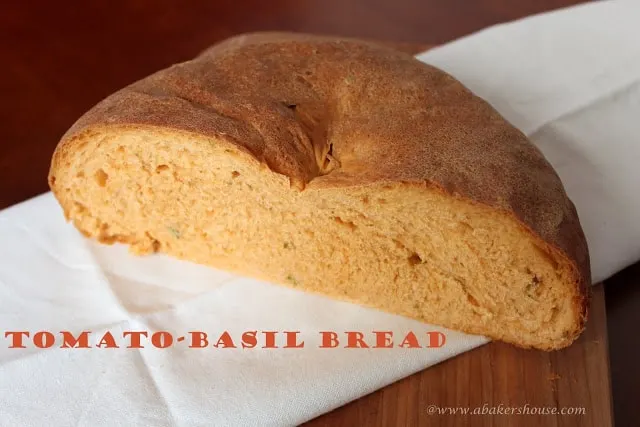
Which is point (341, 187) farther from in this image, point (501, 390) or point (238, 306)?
point (501, 390)

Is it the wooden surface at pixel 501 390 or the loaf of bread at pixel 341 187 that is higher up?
the loaf of bread at pixel 341 187

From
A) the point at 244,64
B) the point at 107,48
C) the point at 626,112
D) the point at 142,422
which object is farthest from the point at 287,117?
A: the point at 107,48

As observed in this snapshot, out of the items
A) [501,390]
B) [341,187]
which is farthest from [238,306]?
[501,390]

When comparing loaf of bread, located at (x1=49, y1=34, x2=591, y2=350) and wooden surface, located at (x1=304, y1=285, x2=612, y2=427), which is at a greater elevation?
loaf of bread, located at (x1=49, y1=34, x2=591, y2=350)
